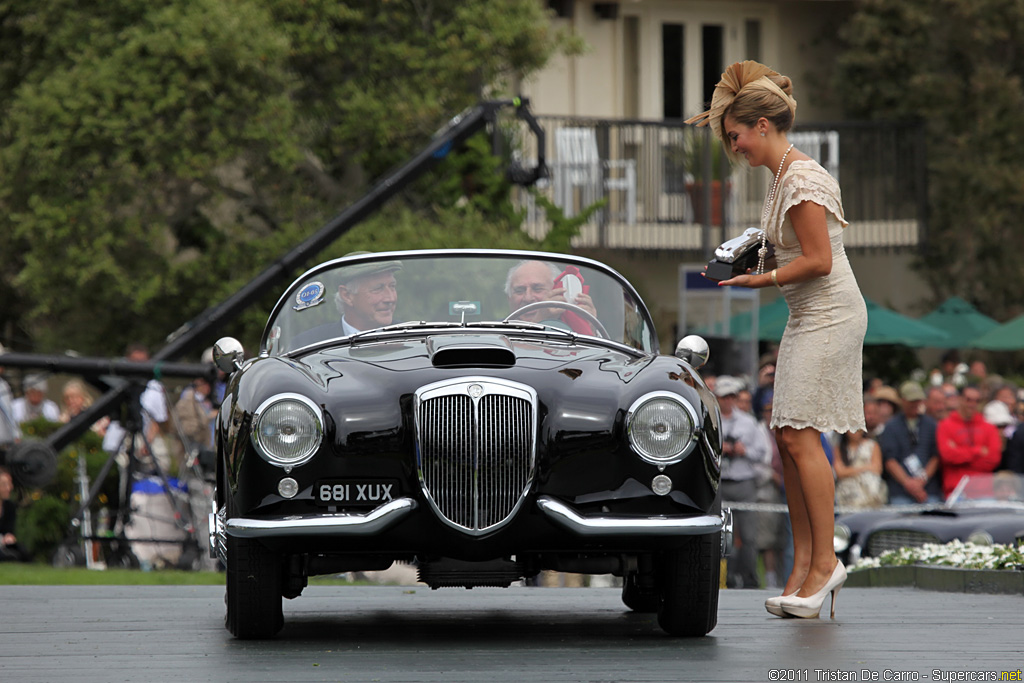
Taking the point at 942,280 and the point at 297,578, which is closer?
the point at 297,578

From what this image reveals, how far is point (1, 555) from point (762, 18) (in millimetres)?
20263

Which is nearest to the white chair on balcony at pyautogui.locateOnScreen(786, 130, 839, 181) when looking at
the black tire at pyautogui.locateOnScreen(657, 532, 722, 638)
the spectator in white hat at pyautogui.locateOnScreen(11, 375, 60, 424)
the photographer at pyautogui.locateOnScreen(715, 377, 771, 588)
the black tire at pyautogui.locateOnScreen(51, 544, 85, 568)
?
the spectator in white hat at pyautogui.locateOnScreen(11, 375, 60, 424)

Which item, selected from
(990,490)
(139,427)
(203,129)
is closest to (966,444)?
(990,490)

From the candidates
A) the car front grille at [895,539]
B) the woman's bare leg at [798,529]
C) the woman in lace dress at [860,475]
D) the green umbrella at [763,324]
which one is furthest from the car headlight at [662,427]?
the green umbrella at [763,324]

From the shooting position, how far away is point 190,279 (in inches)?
863

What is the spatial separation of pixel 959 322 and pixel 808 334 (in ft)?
70.2

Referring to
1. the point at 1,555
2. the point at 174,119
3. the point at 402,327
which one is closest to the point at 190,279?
the point at 174,119

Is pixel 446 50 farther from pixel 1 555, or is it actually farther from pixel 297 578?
pixel 297 578

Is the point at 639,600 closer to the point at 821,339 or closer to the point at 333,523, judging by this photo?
the point at 821,339

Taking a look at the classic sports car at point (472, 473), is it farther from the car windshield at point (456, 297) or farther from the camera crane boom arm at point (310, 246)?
the camera crane boom arm at point (310, 246)

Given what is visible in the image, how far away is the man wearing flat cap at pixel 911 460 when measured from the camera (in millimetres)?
14312

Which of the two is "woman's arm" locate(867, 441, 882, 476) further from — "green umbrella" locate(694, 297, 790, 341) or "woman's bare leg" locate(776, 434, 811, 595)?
"woman's bare leg" locate(776, 434, 811, 595)

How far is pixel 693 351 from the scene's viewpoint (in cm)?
709

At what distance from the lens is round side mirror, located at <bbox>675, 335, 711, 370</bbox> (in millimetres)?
7086
